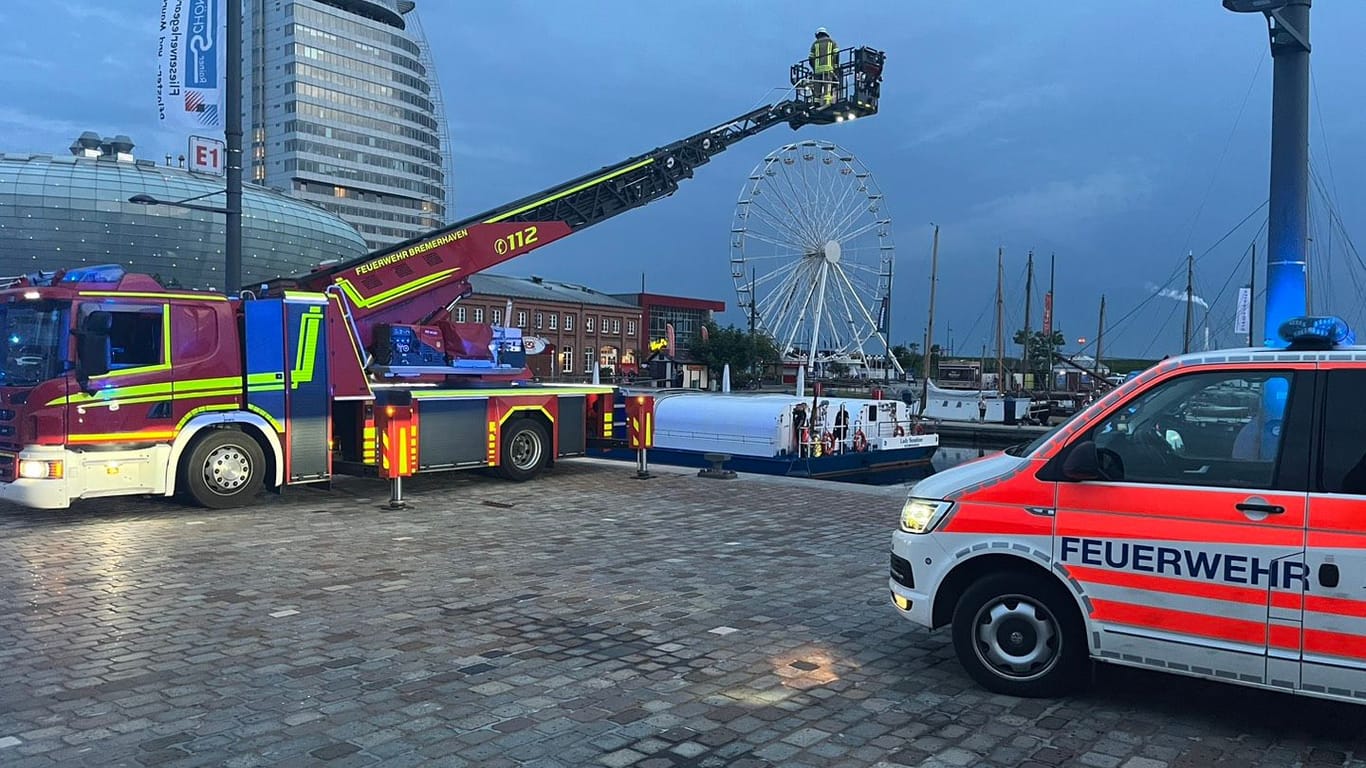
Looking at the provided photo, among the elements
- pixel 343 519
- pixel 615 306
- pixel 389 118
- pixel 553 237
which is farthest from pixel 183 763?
pixel 389 118

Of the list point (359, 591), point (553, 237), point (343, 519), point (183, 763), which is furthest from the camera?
point (553, 237)

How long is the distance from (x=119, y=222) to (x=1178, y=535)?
268 ft

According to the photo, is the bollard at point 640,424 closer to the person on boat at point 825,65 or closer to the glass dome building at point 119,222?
the person on boat at point 825,65

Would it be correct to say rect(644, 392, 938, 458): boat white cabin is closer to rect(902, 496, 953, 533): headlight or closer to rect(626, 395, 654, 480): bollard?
rect(626, 395, 654, 480): bollard

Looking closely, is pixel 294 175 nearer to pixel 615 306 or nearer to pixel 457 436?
pixel 615 306

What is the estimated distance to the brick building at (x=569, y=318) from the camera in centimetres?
7544

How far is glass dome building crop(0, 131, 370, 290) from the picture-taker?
69.2 m

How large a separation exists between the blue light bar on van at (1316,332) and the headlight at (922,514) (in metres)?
1.87

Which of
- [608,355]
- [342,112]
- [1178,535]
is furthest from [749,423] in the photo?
[342,112]

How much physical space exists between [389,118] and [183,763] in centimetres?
15806

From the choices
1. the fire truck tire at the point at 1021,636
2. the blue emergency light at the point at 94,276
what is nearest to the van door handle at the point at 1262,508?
the fire truck tire at the point at 1021,636

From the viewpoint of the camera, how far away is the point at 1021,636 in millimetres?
4996

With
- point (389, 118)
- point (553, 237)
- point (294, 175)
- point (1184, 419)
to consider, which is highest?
point (389, 118)

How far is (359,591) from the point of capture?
7406 mm
